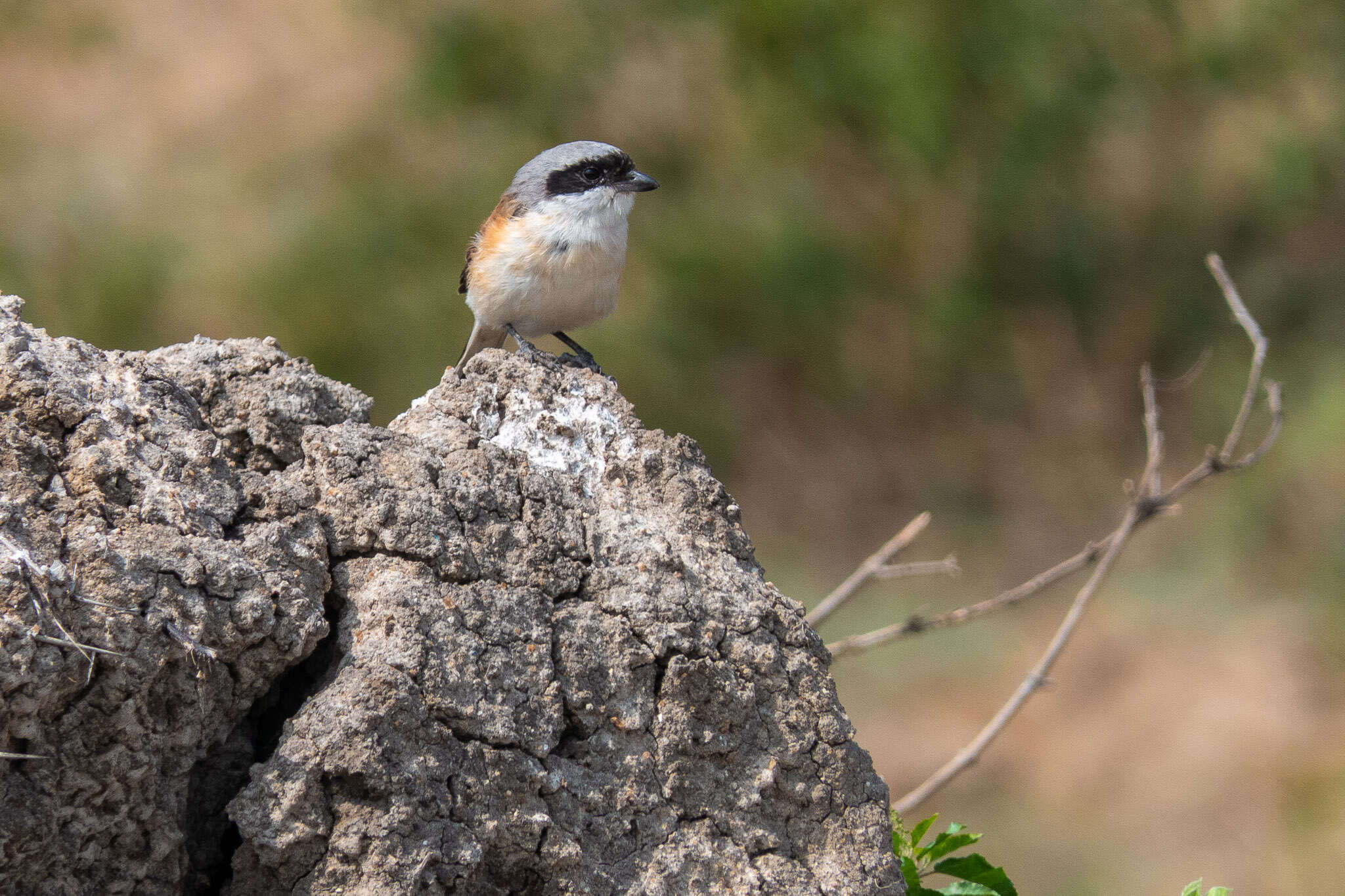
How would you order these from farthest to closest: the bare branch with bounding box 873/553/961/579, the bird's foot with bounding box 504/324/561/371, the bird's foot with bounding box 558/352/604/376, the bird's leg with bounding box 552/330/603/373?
the bird's leg with bounding box 552/330/603/373
the bare branch with bounding box 873/553/961/579
the bird's foot with bounding box 558/352/604/376
the bird's foot with bounding box 504/324/561/371

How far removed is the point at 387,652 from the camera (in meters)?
2.23

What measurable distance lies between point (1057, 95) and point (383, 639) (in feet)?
34.1

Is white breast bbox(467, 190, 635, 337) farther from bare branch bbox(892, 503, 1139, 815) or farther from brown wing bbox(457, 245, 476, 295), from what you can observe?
bare branch bbox(892, 503, 1139, 815)

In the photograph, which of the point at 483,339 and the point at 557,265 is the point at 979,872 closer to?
the point at 557,265

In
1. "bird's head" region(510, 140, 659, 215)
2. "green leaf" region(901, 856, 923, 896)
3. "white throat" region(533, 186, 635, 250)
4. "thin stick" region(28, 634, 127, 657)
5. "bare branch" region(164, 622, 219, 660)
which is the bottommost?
"thin stick" region(28, 634, 127, 657)

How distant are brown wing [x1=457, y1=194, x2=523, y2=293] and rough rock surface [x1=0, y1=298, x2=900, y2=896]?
5.47 ft

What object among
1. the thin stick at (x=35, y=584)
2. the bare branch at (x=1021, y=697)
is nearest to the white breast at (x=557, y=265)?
the bare branch at (x=1021, y=697)

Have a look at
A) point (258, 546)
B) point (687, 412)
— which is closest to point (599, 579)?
point (258, 546)

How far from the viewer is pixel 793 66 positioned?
11.5 meters

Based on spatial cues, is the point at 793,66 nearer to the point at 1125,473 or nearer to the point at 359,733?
the point at 1125,473

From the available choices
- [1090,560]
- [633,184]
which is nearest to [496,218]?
[633,184]

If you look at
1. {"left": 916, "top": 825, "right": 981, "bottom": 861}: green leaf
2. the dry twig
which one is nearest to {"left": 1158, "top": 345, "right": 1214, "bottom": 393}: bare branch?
the dry twig

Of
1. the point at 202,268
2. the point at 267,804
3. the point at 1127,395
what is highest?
the point at 1127,395

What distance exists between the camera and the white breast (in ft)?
13.8
